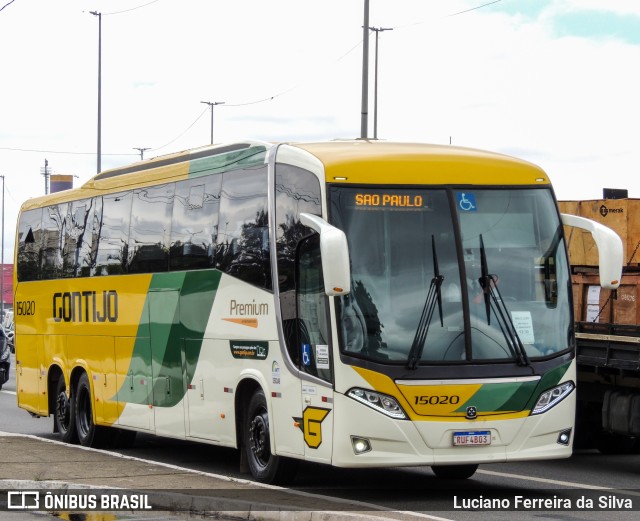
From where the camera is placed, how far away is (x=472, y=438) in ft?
40.3

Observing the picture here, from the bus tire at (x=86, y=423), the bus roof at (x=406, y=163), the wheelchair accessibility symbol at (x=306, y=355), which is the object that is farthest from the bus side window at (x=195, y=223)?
the bus tire at (x=86, y=423)

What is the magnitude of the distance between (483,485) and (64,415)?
7970 mm

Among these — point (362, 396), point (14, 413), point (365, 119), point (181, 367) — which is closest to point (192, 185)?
point (181, 367)

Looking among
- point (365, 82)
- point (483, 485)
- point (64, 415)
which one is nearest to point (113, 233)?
point (64, 415)

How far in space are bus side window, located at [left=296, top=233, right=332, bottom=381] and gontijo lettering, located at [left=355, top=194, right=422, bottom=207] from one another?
0.52 meters

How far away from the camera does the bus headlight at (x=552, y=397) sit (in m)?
12.6

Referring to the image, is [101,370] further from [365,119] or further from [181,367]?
[365,119]

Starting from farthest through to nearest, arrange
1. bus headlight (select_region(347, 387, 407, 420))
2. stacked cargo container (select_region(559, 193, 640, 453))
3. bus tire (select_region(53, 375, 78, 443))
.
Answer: bus tire (select_region(53, 375, 78, 443)) < stacked cargo container (select_region(559, 193, 640, 453)) < bus headlight (select_region(347, 387, 407, 420))

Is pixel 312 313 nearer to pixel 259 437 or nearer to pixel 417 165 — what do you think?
pixel 417 165

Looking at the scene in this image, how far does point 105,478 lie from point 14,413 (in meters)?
13.0

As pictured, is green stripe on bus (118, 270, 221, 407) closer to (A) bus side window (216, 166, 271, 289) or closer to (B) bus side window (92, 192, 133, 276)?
(A) bus side window (216, 166, 271, 289)

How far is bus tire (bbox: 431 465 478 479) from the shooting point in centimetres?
1455

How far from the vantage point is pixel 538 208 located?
1327cm

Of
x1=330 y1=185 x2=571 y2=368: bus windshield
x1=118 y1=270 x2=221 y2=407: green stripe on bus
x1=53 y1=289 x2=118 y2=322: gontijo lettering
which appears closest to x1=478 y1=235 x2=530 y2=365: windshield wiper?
x1=330 y1=185 x2=571 y2=368: bus windshield
